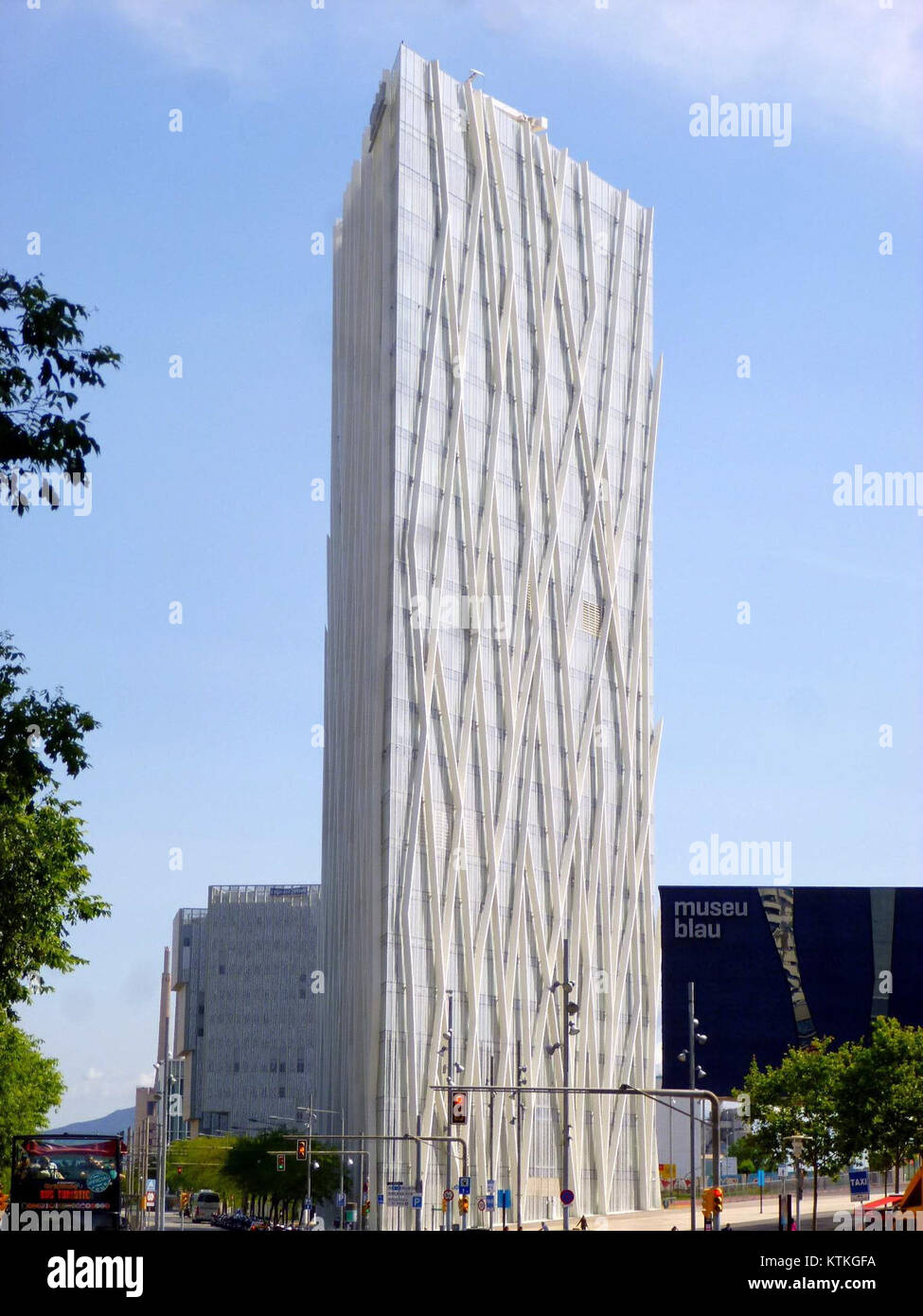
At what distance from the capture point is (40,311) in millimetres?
19516

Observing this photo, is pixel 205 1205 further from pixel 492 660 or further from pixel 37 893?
pixel 37 893

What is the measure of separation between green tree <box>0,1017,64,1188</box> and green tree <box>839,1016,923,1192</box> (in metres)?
40.7

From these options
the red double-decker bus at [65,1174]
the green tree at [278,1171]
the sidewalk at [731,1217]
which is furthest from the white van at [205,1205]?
the red double-decker bus at [65,1174]

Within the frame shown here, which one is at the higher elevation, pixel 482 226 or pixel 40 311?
pixel 482 226

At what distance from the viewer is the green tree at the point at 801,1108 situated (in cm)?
8725

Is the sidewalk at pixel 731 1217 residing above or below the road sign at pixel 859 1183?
below

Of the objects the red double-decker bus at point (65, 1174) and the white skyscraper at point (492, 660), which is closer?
the red double-decker bus at point (65, 1174)

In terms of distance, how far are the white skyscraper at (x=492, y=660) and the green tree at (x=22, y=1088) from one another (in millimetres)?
19498

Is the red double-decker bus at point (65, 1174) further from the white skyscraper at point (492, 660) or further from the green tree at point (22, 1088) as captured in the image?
the white skyscraper at point (492, 660)

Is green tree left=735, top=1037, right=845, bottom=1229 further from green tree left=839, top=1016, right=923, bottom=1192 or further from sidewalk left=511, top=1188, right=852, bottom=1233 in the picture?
sidewalk left=511, top=1188, right=852, bottom=1233

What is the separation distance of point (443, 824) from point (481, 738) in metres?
6.49

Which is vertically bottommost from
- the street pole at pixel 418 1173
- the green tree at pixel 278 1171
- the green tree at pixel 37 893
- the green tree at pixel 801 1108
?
the green tree at pixel 278 1171
